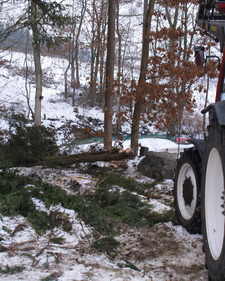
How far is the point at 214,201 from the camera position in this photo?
2340 mm

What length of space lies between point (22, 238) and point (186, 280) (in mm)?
1928

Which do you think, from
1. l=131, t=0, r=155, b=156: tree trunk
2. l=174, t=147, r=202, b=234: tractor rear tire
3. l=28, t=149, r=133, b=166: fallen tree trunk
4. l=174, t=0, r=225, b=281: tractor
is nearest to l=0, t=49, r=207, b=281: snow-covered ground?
l=174, t=147, r=202, b=234: tractor rear tire

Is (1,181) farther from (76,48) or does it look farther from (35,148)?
(76,48)

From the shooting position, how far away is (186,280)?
2375 mm

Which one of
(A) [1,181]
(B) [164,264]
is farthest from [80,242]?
(A) [1,181]

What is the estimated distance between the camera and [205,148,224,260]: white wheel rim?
7.29 ft

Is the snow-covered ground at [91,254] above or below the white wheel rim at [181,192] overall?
below

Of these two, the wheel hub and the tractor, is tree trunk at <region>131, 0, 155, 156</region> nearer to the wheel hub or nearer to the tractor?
the tractor

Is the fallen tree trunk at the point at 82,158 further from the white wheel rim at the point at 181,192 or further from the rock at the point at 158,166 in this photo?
the white wheel rim at the point at 181,192

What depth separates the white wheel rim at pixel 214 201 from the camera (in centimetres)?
222

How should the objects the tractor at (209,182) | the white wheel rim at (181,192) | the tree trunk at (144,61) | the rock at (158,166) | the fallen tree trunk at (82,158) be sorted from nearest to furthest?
the tractor at (209,182) < the white wheel rim at (181,192) < the rock at (158,166) < the fallen tree trunk at (82,158) < the tree trunk at (144,61)

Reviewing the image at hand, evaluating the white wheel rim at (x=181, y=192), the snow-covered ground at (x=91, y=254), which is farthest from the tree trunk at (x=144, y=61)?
the snow-covered ground at (x=91, y=254)

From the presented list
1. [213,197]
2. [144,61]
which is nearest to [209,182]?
[213,197]

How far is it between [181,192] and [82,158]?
4.59 m
